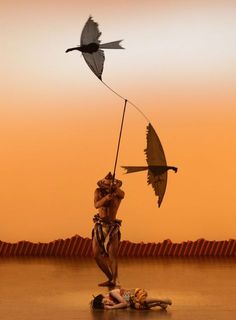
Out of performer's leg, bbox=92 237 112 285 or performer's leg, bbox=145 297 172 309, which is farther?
performer's leg, bbox=92 237 112 285

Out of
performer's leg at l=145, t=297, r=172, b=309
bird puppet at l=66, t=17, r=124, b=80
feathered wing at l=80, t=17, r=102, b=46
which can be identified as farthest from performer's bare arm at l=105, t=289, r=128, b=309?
feathered wing at l=80, t=17, r=102, b=46

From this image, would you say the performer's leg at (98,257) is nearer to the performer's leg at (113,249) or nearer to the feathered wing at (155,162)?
the performer's leg at (113,249)

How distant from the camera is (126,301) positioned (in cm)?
628

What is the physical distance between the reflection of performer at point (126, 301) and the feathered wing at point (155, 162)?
0.63 meters

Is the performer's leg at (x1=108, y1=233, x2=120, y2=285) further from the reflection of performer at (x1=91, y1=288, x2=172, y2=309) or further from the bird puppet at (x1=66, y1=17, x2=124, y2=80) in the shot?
the bird puppet at (x1=66, y1=17, x2=124, y2=80)

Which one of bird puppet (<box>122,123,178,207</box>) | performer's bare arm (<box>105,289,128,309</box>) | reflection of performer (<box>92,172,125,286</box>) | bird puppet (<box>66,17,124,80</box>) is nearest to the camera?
performer's bare arm (<box>105,289,128,309</box>)

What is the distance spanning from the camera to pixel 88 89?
27.7 ft

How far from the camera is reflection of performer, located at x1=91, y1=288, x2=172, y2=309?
20.5 feet

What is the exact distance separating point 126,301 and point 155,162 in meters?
0.91

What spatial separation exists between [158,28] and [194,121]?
2.73 ft

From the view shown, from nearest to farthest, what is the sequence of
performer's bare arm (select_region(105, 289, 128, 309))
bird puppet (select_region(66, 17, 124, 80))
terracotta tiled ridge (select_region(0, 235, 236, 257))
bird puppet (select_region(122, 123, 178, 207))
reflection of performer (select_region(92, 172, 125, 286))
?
1. performer's bare arm (select_region(105, 289, 128, 309))
2. bird puppet (select_region(122, 123, 178, 207))
3. bird puppet (select_region(66, 17, 124, 80))
4. reflection of performer (select_region(92, 172, 125, 286))
5. terracotta tiled ridge (select_region(0, 235, 236, 257))

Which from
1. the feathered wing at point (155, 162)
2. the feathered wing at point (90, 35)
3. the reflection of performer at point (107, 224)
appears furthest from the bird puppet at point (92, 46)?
the reflection of performer at point (107, 224)

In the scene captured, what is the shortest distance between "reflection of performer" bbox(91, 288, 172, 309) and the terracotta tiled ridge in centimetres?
220

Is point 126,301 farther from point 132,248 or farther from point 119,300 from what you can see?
point 132,248
